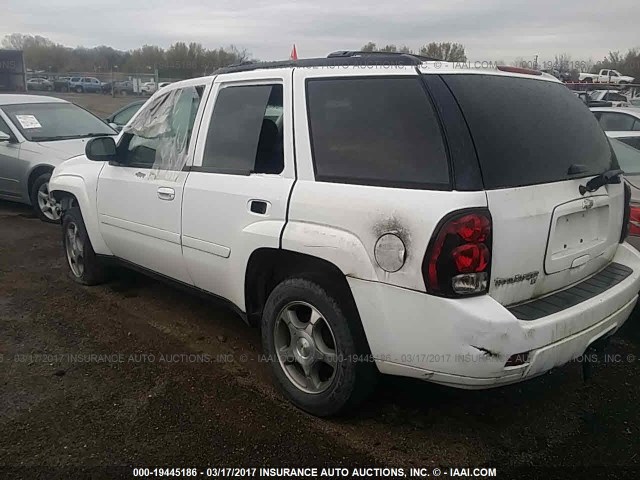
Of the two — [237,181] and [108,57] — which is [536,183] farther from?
[108,57]

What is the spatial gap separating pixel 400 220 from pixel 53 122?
282 inches

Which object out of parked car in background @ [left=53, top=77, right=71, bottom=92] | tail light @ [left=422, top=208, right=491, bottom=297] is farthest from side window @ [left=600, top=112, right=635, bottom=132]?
parked car in background @ [left=53, top=77, right=71, bottom=92]

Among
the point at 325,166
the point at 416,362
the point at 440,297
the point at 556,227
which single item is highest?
the point at 325,166

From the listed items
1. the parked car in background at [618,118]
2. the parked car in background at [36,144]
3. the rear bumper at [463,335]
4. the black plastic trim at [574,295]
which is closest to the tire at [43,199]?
the parked car in background at [36,144]

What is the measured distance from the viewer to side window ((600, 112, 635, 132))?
7719mm

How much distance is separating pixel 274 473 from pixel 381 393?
0.90m

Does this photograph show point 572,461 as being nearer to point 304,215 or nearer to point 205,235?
point 304,215

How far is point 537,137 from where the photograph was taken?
2.74 metres

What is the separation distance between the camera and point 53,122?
804 centimetres

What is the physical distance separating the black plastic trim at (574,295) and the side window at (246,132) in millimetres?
1468

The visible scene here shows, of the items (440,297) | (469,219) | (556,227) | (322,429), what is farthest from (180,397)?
(556,227)

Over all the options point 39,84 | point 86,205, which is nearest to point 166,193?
point 86,205

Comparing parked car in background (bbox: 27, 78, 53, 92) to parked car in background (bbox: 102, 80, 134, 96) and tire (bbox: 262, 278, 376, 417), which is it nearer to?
parked car in background (bbox: 102, 80, 134, 96)

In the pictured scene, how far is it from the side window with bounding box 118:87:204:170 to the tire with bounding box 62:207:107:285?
39.0 inches
